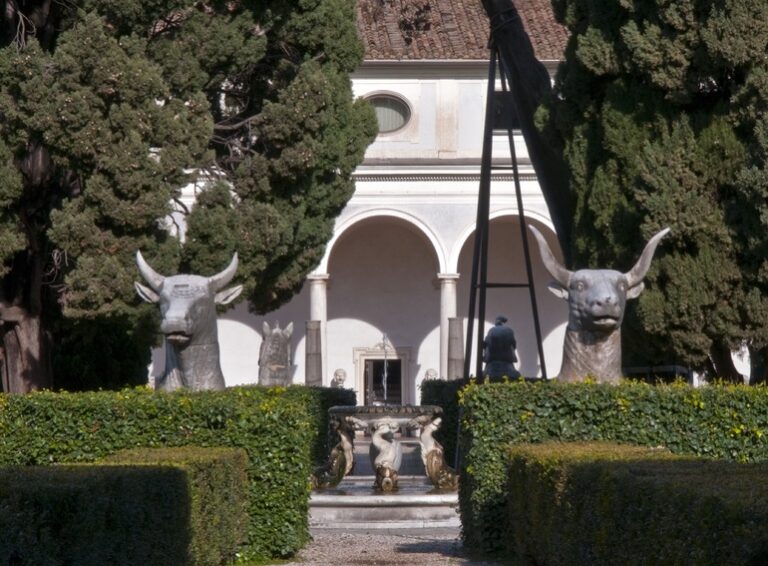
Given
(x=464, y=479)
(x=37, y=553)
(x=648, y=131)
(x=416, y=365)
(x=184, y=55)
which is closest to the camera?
(x=37, y=553)

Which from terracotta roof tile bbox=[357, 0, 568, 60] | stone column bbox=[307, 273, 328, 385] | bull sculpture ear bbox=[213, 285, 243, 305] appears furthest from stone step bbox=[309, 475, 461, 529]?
terracotta roof tile bbox=[357, 0, 568, 60]

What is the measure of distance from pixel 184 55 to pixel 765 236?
22.7ft

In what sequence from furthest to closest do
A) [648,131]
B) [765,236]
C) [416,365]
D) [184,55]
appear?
[416,365]
[184,55]
[648,131]
[765,236]

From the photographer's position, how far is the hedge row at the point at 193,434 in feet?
37.9

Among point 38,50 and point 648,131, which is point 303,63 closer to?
point 38,50

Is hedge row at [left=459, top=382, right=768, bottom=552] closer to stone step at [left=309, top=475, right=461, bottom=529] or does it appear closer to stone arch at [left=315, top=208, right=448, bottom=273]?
stone step at [left=309, top=475, right=461, bottom=529]

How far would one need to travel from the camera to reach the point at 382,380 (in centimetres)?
3747

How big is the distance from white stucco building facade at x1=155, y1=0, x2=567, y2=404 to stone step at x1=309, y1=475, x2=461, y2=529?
18849mm

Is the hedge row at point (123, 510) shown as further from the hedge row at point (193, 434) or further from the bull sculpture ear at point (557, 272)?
the bull sculpture ear at point (557, 272)

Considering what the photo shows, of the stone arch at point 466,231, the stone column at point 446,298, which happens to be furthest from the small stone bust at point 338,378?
the stone arch at point 466,231

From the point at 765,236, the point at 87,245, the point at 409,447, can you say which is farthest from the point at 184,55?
the point at 409,447

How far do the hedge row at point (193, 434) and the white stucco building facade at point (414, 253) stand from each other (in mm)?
22075

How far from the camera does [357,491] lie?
1603cm

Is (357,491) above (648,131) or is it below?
below
